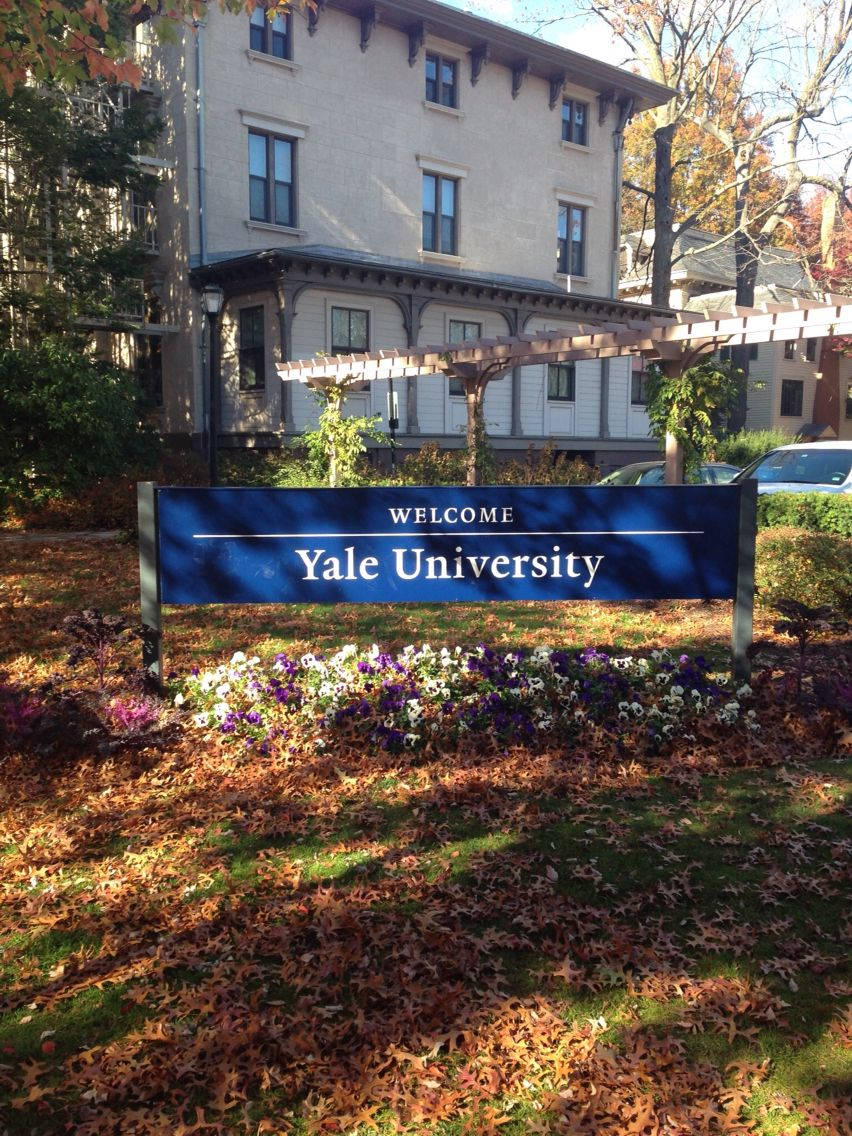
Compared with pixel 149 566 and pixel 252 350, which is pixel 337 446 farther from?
pixel 149 566

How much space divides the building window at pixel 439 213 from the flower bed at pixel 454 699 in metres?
22.4

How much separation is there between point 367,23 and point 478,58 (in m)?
3.87

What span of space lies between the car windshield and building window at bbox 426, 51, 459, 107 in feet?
54.2

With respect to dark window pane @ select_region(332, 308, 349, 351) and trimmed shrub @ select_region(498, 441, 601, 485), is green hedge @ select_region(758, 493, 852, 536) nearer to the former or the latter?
trimmed shrub @ select_region(498, 441, 601, 485)

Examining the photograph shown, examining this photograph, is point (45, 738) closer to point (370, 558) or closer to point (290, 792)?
point (290, 792)

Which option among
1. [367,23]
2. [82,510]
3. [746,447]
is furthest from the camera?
[746,447]

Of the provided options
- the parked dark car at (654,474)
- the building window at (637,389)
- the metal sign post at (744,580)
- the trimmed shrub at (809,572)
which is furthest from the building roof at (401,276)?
the metal sign post at (744,580)

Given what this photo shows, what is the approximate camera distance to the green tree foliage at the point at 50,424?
55.7 ft

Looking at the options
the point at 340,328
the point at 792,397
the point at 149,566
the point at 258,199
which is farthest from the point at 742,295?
the point at 149,566

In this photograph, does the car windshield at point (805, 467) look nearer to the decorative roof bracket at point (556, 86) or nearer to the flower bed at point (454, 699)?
the flower bed at point (454, 699)

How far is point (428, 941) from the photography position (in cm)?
365

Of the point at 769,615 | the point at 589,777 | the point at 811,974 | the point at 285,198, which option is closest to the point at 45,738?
the point at 589,777


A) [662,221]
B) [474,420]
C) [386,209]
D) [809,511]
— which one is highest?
[662,221]

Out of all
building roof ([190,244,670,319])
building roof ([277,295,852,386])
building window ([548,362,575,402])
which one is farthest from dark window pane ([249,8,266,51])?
building window ([548,362,575,402])
